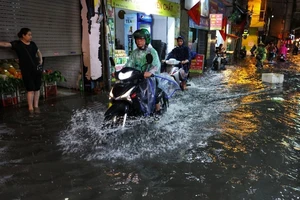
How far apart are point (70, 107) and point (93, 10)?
311 cm

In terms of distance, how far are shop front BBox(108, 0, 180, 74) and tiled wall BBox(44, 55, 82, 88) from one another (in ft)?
4.88

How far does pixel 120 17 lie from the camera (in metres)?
12.1

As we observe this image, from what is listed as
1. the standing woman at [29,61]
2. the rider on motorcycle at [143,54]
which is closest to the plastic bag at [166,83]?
the rider on motorcycle at [143,54]

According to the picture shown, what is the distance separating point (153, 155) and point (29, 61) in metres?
3.75

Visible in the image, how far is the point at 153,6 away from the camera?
10.9 m

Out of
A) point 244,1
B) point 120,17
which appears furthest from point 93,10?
point 244,1

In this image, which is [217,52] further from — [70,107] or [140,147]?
[140,147]

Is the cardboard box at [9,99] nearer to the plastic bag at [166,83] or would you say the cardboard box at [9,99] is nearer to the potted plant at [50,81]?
the potted plant at [50,81]

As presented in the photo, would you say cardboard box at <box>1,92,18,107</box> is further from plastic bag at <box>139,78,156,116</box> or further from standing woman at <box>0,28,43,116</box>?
plastic bag at <box>139,78,156,116</box>

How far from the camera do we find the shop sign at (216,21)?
57.8ft

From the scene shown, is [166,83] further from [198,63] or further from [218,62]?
[218,62]

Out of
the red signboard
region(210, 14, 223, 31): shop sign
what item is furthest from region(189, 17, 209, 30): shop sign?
the red signboard

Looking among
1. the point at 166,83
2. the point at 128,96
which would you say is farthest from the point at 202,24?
the point at 128,96

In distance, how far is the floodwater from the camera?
314 centimetres
